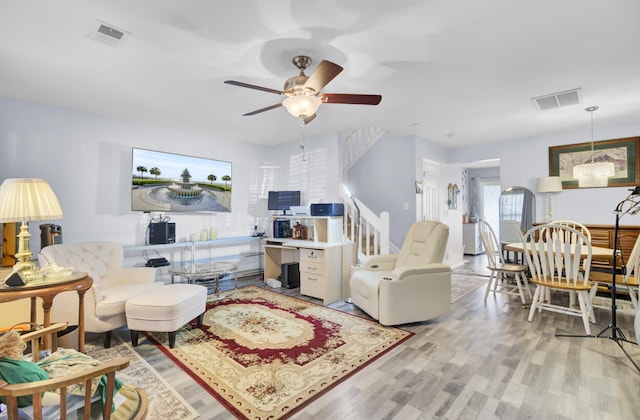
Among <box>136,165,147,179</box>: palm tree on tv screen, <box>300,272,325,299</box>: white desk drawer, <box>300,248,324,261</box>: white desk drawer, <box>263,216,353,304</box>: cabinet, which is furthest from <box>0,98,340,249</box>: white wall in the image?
<box>300,272,325,299</box>: white desk drawer

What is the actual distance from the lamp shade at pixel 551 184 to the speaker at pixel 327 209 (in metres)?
3.35

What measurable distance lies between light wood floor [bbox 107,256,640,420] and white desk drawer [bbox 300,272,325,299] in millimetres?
1193

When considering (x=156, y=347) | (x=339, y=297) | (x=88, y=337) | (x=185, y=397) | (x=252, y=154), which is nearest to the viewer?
(x=185, y=397)

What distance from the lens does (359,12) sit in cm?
188

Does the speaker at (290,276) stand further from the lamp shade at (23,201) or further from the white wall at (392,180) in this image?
the lamp shade at (23,201)

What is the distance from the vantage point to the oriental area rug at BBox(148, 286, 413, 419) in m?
1.87

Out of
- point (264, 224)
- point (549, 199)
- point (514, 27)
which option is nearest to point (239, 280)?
point (264, 224)

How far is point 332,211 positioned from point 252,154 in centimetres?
227

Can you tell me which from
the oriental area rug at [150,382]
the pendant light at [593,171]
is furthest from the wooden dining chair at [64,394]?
the pendant light at [593,171]

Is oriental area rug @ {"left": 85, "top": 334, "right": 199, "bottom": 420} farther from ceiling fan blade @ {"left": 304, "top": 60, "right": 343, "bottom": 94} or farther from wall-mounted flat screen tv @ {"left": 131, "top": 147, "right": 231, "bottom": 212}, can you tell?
ceiling fan blade @ {"left": 304, "top": 60, "right": 343, "bottom": 94}

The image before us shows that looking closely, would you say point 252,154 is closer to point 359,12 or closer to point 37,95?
point 37,95

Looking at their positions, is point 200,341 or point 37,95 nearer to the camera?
point 200,341

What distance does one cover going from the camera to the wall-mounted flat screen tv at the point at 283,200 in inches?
195

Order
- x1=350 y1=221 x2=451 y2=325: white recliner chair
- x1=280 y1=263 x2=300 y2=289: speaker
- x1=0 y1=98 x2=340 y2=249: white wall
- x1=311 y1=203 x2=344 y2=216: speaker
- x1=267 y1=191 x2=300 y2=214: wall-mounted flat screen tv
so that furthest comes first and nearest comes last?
1. x1=267 y1=191 x2=300 y2=214: wall-mounted flat screen tv
2. x1=280 y1=263 x2=300 y2=289: speaker
3. x1=311 y1=203 x2=344 y2=216: speaker
4. x1=0 y1=98 x2=340 y2=249: white wall
5. x1=350 y1=221 x2=451 y2=325: white recliner chair
